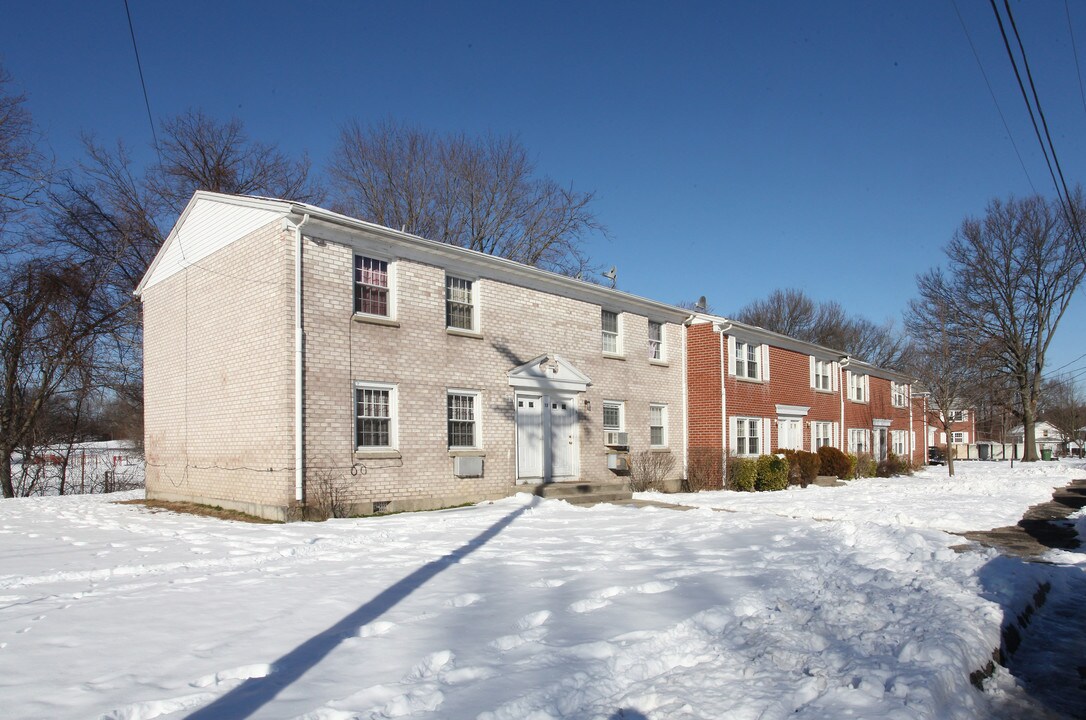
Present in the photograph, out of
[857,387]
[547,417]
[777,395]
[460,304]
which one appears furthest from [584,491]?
[857,387]

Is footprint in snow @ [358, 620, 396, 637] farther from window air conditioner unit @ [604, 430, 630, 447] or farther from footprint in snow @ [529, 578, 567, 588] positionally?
window air conditioner unit @ [604, 430, 630, 447]

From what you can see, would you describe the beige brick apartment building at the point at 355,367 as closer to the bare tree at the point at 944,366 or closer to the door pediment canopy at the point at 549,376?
the door pediment canopy at the point at 549,376

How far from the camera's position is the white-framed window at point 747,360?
2455 centimetres

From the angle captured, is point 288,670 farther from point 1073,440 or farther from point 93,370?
point 1073,440

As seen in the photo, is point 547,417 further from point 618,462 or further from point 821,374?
point 821,374

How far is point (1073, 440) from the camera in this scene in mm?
63281

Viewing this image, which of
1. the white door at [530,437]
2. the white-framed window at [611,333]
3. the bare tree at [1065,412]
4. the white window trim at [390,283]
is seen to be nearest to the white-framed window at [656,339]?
the white-framed window at [611,333]

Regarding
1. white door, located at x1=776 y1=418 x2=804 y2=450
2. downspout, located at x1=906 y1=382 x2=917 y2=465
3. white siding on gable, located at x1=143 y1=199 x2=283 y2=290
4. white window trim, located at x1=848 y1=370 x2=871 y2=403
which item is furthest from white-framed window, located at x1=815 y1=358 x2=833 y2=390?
white siding on gable, located at x1=143 y1=199 x2=283 y2=290

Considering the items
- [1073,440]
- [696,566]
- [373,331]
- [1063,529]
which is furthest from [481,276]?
[1073,440]

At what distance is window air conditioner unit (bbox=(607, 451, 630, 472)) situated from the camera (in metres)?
19.6

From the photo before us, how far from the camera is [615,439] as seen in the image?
20000 millimetres

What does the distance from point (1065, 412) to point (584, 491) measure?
2802 inches

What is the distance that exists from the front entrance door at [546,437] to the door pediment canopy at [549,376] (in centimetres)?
28

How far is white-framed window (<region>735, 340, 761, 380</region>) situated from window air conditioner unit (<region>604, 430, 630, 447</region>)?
20.0 feet
